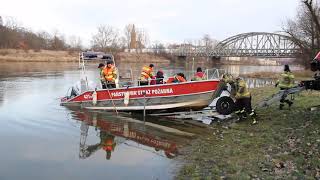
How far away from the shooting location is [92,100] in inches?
682

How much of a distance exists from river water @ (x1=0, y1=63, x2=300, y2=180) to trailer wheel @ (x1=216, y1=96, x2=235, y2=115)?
4.15 feet

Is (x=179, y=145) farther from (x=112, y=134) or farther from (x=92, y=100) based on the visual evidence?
(x=92, y=100)

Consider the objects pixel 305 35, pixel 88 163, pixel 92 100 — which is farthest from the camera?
pixel 305 35

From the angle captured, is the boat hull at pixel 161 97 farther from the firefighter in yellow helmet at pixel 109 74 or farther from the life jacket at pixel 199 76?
the life jacket at pixel 199 76

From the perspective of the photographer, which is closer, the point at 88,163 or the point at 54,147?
the point at 88,163

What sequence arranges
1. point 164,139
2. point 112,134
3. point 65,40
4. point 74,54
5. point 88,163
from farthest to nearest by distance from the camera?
point 65,40
point 74,54
point 112,134
point 164,139
point 88,163

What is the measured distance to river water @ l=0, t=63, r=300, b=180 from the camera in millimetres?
8711

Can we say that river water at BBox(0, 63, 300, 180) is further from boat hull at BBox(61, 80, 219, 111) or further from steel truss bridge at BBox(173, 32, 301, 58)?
steel truss bridge at BBox(173, 32, 301, 58)

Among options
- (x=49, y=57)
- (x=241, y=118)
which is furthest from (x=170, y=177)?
(x=49, y=57)

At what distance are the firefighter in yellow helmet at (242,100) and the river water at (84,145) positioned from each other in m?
1.61

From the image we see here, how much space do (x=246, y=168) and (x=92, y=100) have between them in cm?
1057

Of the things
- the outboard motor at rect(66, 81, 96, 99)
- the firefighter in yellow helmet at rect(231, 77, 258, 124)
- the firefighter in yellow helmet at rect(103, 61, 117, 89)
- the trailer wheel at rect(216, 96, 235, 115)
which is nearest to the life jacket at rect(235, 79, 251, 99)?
the firefighter in yellow helmet at rect(231, 77, 258, 124)

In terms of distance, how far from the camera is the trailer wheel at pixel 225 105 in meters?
13.8

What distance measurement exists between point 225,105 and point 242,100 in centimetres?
99
